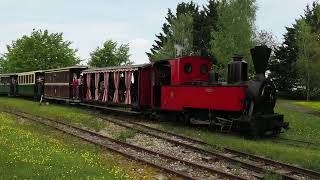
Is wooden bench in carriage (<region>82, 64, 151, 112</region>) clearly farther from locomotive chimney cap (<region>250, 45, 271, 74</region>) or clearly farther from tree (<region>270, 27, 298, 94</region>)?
tree (<region>270, 27, 298, 94</region>)

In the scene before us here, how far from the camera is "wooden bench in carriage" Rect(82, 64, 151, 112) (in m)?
23.1

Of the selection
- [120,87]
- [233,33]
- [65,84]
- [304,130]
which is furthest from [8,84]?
[304,130]

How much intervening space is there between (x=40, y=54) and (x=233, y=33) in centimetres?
2766

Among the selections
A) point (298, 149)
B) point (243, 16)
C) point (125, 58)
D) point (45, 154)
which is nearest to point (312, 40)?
point (243, 16)

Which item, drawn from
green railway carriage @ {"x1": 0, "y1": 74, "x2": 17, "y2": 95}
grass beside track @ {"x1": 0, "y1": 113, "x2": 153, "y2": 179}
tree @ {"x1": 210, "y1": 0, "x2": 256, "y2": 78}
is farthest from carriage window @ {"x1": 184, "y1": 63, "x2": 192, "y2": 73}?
green railway carriage @ {"x1": 0, "y1": 74, "x2": 17, "y2": 95}

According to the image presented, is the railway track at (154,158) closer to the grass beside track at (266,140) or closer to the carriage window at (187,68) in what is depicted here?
the grass beside track at (266,140)

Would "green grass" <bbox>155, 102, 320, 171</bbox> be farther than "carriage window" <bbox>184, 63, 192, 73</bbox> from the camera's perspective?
No

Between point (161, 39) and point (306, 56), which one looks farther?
point (161, 39)

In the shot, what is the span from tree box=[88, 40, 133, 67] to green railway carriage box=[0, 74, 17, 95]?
1012 centimetres

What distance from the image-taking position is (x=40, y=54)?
62.4 m

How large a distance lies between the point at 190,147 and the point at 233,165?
2.56 metres

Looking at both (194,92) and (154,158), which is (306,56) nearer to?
(194,92)

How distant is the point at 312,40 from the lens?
178ft

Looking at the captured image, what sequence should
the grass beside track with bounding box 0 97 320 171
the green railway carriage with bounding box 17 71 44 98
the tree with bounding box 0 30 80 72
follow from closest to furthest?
the grass beside track with bounding box 0 97 320 171 < the green railway carriage with bounding box 17 71 44 98 < the tree with bounding box 0 30 80 72
